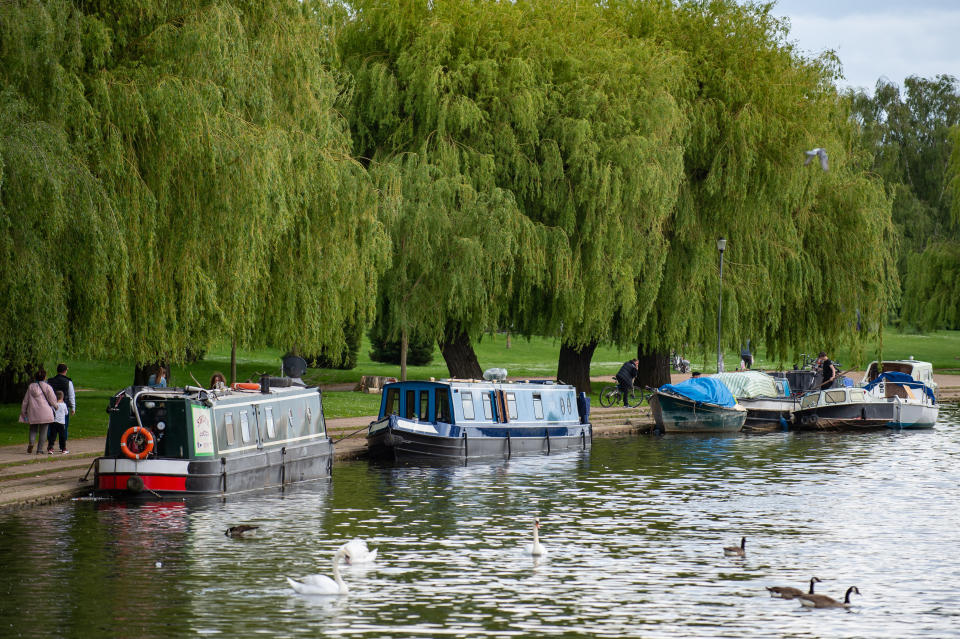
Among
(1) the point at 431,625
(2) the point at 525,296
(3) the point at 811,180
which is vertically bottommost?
(1) the point at 431,625

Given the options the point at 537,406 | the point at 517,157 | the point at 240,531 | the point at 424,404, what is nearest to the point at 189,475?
the point at 240,531

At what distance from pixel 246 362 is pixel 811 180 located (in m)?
38.5

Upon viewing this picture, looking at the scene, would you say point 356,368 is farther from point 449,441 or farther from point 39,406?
point 39,406

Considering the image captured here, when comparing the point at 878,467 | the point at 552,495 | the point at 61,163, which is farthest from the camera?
the point at 878,467

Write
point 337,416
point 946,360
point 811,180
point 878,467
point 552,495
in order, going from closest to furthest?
point 552,495 → point 878,467 → point 337,416 → point 811,180 → point 946,360

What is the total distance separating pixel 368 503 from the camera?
25125 millimetres

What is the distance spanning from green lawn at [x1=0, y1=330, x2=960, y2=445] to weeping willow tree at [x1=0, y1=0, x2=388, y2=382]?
450cm

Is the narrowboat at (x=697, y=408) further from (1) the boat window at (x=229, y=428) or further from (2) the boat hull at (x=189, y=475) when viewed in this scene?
(1) the boat window at (x=229, y=428)

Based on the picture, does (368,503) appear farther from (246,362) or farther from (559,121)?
(246,362)

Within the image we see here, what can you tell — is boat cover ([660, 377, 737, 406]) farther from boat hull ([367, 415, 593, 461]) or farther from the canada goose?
the canada goose

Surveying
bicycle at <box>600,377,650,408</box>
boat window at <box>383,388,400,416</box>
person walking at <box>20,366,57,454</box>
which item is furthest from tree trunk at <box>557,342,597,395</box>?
person walking at <box>20,366,57,454</box>

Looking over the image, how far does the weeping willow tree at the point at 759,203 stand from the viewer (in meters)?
46.5

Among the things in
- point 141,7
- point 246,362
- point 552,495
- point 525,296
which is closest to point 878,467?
point 552,495

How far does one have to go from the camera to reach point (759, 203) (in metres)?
47.6
